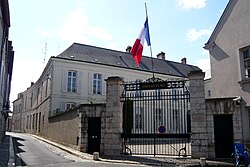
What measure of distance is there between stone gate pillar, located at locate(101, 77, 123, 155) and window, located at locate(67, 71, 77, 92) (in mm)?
14112

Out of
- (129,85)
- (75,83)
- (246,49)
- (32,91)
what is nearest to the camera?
(246,49)

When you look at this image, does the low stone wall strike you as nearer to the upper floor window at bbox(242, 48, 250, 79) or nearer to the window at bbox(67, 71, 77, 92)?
the window at bbox(67, 71, 77, 92)

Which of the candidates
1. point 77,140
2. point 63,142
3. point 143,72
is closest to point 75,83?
point 143,72

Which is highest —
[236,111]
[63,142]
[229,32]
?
[229,32]

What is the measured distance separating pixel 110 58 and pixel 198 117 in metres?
19.9

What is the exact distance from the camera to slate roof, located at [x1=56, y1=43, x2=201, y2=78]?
88.7ft

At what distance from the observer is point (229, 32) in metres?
12.6

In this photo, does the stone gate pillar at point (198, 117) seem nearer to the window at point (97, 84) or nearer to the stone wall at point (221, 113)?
the stone wall at point (221, 113)

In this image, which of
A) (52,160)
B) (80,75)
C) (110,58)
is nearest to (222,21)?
(52,160)

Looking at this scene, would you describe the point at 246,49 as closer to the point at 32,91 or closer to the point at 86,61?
the point at 86,61

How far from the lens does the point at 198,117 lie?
10922 millimetres

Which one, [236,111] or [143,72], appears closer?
[236,111]

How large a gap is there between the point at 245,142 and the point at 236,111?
1249 mm

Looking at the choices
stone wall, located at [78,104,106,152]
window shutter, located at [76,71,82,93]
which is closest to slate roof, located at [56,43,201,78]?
window shutter, located at [76,71,82,93]
